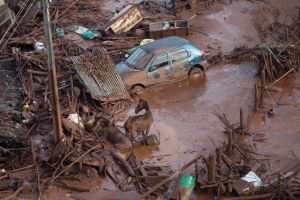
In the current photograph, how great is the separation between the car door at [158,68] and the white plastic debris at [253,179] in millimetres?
6077

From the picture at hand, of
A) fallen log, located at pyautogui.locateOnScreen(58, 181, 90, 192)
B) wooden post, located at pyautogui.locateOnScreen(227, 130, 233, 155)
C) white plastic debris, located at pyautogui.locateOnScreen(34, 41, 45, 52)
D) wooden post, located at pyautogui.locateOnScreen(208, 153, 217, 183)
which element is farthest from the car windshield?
wooden post, located at pyautogui.locateOnScreen(208, 153, 217, 183)

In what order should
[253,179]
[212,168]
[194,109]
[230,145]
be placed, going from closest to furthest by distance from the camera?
1. [212,168]
2. [253,179]
3. [230,145]
4. [194,109]

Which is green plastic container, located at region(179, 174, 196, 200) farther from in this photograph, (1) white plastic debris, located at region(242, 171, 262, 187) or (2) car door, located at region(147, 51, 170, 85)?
(2) car door, located at region(147, 51, 170, 85)

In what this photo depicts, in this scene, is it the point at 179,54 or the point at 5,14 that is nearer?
the point at 179,54

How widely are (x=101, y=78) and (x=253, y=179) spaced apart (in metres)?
6.61

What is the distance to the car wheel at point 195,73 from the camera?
18.9 meters

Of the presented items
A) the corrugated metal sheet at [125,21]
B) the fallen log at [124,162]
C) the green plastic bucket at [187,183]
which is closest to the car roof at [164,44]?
the corrugated metal sheet at [125,21]

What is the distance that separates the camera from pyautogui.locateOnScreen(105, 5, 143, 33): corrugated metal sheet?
22.4 m

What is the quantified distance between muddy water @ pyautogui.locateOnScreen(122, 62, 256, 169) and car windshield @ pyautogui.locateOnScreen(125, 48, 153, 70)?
3.25 feet

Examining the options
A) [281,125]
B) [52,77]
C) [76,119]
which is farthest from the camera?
[281,125]

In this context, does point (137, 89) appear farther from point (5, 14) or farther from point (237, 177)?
point (5, 14)

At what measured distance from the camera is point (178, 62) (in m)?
18.4

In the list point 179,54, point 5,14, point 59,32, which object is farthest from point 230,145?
point 5,14

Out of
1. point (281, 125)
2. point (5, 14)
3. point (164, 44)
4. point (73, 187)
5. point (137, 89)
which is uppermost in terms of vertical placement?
point (5, 14)
